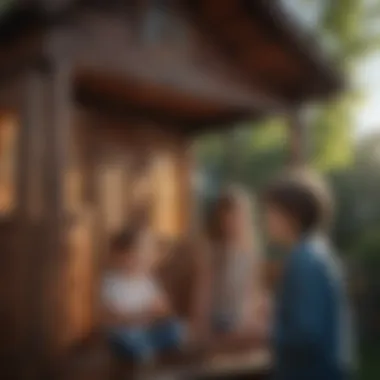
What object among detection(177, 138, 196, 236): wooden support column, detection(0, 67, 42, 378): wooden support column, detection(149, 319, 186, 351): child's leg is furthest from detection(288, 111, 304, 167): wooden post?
detection(0, 67, 42, 378): wooden support column

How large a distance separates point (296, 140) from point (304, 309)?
21.8 feet

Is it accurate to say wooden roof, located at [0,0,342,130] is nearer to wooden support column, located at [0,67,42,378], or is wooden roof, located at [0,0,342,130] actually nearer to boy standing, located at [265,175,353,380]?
wooden support column, located at [0,67,42,378]

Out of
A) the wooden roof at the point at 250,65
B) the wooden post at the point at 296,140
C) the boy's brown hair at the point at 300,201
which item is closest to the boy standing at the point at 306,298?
the boy's brown hair at the point at 300,201

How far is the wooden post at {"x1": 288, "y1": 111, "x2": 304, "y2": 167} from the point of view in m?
10.4

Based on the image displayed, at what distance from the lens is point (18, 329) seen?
698 cm

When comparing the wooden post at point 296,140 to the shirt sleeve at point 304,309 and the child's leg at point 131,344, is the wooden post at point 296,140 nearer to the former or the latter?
the child's leg at point 131,344

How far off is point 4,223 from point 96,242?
1033 mm

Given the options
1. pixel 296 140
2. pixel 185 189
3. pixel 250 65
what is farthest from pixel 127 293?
pixel 185 189

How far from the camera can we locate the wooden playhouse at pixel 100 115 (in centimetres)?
697

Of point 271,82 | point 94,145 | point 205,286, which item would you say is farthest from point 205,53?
point 205,286

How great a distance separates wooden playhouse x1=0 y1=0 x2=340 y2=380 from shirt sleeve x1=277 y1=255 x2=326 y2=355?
125 inches

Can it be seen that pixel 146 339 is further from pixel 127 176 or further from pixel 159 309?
pixel 127 176

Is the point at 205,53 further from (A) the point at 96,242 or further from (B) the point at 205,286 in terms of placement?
(B) the point at 205,286

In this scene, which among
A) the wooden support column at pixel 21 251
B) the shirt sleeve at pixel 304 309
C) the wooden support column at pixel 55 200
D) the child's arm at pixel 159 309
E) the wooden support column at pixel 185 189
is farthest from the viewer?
the wooden support column at pixel 185 189
